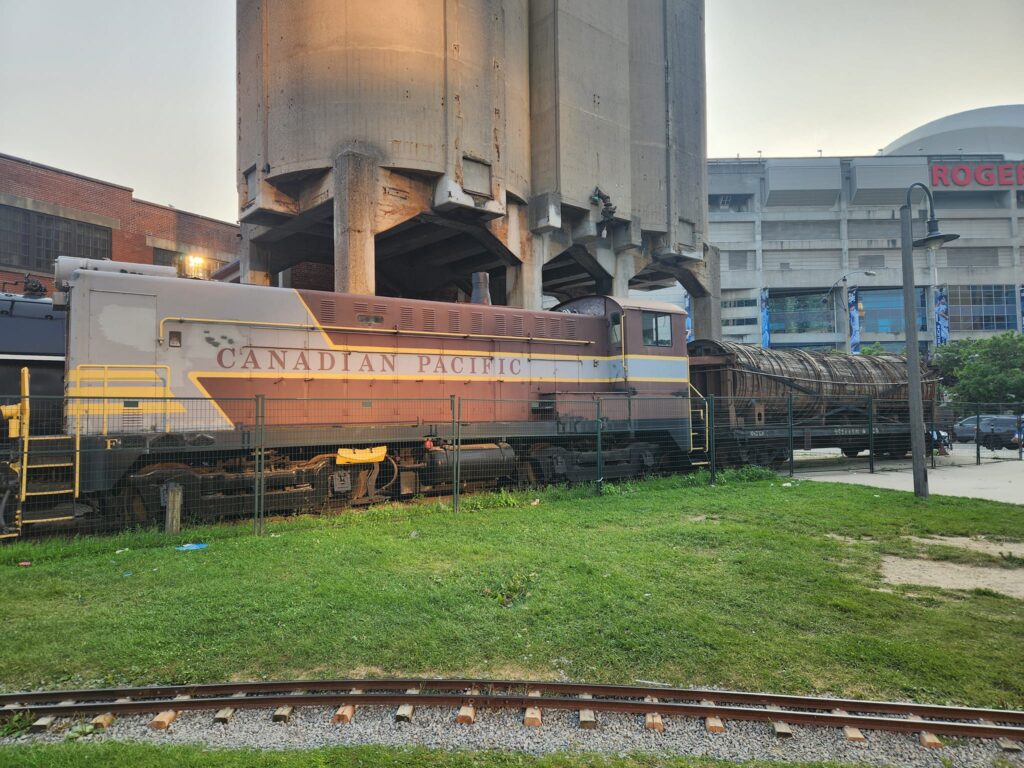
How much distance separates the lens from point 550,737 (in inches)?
142

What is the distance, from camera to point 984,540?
8.21 m

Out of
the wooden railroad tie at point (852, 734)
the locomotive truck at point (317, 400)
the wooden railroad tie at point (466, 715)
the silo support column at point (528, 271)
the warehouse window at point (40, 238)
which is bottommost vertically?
the wooden railroad tie at point (852, 734)

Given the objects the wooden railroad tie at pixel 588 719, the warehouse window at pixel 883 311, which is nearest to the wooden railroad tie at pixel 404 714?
the wooden railroad tie at pixel 588 719

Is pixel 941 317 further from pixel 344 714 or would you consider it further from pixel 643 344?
pixel 344 714

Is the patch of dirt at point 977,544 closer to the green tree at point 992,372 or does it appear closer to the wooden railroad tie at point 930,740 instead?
the wooden railroad tie at point 930,740

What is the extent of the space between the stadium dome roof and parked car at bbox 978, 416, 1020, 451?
69.6 m

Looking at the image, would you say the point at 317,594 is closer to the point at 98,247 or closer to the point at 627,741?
the point at 627,741

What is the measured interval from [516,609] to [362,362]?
6.85 metres

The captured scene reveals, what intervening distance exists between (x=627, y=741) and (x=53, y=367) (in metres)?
14.5

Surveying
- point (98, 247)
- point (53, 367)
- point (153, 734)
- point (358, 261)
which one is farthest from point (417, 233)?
point (153, 734)

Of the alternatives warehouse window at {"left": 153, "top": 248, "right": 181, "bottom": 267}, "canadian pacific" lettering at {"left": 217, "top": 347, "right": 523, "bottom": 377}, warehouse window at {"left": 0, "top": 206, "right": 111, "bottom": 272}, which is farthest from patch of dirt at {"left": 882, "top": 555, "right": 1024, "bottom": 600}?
warehouse window at {"left": 153, "top": 248, "right": 181, "bottom": 267}

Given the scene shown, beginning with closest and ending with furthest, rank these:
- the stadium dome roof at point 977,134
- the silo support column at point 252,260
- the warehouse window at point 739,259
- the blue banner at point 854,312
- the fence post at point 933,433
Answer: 1. the fence post at point 933,433
2. the silo support column at point 252,260
3. the blue banner at point 854,312
4. the warehouse window at point 739,259
5. the stadium dome roof at point 977,134

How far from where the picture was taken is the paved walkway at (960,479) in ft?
40.5

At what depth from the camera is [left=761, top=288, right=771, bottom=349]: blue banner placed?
6184cm
